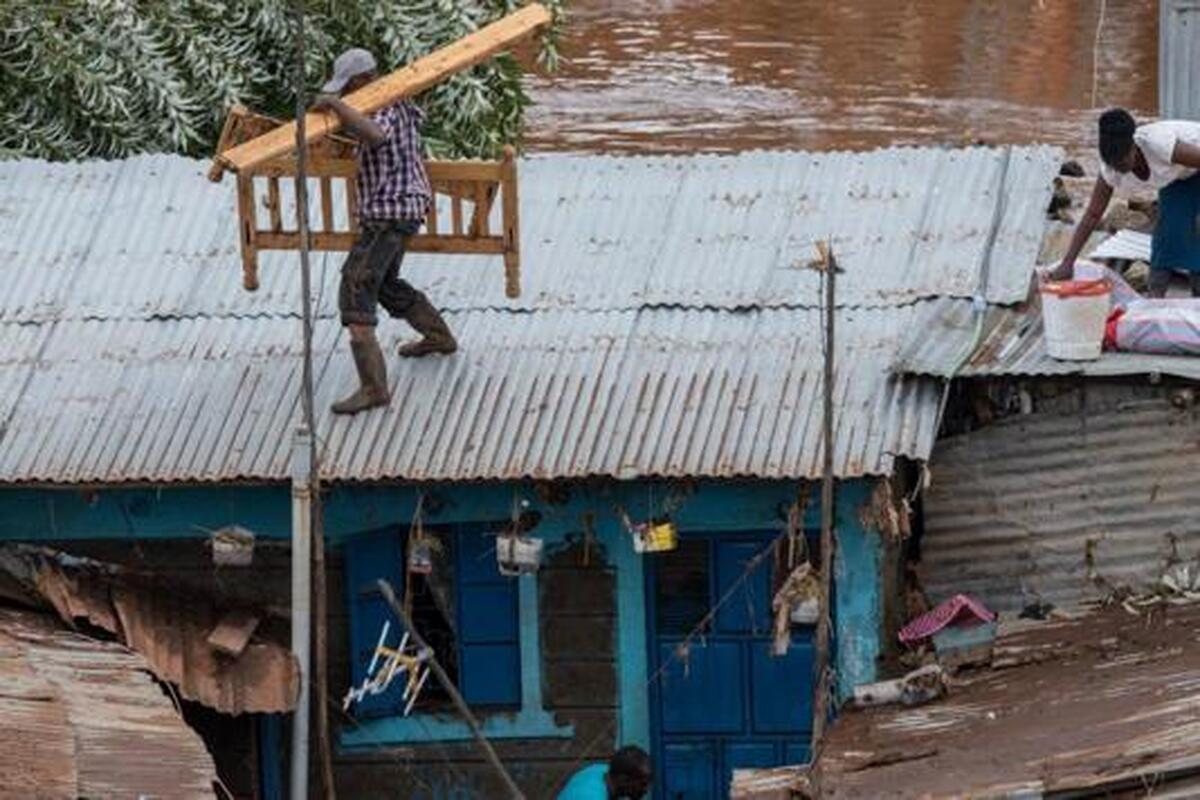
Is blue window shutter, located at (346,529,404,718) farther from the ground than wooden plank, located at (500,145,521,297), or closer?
closer

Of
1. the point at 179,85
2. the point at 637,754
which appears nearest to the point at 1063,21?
the point at 179,85

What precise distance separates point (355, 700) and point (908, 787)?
285 cm

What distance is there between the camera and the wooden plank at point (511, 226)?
395 inches

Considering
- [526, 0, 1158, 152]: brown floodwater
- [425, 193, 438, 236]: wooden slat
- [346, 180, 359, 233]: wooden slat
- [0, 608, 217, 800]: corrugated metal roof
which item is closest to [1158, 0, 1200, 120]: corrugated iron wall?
[425, 193, 438, 236]: wooden slat

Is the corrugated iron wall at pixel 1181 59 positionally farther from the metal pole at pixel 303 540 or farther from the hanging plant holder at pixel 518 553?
the metal pole at pixel 303 540

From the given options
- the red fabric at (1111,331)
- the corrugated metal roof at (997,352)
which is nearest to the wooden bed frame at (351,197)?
the corrugated metal roof at (997,352)

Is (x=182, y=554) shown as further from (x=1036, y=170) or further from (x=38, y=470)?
(x=1036, y=170)

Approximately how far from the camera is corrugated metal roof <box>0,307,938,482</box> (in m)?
9.91

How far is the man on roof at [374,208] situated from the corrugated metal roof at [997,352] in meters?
1.91

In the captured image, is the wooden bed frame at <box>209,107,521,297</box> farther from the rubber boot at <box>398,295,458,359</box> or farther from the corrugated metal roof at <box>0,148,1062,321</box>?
the corrugated metal roof at <box>0,148,1062,321</box>

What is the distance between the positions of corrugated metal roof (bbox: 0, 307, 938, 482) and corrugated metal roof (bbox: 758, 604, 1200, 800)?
2.94 ft

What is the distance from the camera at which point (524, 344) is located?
34.8 feet

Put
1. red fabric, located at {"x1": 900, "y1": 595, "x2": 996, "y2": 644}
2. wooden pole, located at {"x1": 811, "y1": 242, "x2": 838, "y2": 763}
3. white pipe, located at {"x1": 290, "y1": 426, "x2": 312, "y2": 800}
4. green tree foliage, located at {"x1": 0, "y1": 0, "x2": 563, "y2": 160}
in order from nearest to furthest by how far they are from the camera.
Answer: wooden pole, located at {"x1": 811, "y1": 242, "x2": 838, "y2": 763}
white pipe, located at {"x1": 290, "y1": 426, "x2": 312, "y2": 800}
red fabric, located at {"x1": 900, "y1": 595, "x2": 996, "y2": 644}
green tree foliage, located at {"x1": 0, "y1": 0, "x2": 563, "y2": 160}

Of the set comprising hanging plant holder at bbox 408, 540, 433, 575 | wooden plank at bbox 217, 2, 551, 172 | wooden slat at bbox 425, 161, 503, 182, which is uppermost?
wooden plank at bbox 217, 2, 551, 172
